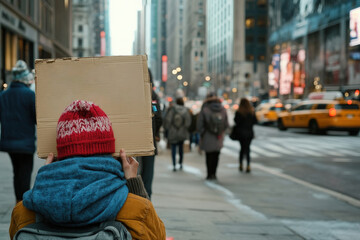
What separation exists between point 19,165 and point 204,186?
14.7ft

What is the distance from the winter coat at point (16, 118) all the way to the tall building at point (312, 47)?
128 ft

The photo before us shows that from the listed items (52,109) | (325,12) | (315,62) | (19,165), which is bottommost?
(19,165)

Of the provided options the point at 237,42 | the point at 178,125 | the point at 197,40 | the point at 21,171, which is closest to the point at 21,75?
the point at 21,171

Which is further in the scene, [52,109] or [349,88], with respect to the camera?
[349,88]

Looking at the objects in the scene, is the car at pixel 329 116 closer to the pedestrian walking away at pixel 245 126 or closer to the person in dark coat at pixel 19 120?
the pedestrian walking away at pixel 245 126

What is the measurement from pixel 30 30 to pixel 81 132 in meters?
33.2

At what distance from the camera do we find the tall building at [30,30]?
1087 inches

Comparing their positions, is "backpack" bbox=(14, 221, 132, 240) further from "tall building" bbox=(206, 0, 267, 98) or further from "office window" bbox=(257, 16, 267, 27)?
"office window" bbox=(257, 16, 267, 27)

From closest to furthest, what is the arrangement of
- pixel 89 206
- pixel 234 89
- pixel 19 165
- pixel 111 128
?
pixel 89 206
pixel 111 128
pixel 19 165
pixel 234 89

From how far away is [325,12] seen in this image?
54.8 meters

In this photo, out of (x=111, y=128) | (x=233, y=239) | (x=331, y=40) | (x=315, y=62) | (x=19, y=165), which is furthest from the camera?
(x=315, y=62)

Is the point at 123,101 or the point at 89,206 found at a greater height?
the point at 123,101

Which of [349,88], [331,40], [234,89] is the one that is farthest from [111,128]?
[234,89]

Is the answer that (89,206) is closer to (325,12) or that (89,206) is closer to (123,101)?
(123,101)
